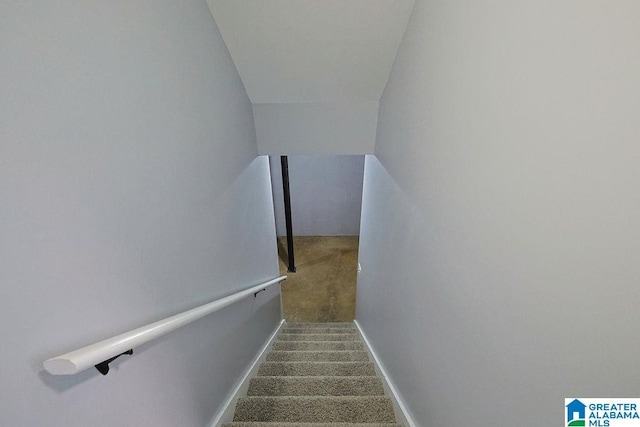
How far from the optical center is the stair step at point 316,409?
6.51ft

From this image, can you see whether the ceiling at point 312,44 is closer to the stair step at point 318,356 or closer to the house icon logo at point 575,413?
the house icon logo at point 575,413

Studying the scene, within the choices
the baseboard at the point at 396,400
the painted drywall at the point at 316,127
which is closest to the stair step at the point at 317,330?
the baseboard at the point at 396,400

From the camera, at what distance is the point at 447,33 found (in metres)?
1.29

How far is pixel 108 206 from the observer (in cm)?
93

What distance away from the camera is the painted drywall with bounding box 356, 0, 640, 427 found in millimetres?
568

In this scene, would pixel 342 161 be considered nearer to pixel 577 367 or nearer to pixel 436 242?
pixel 436 242

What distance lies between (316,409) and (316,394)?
306 millimetres

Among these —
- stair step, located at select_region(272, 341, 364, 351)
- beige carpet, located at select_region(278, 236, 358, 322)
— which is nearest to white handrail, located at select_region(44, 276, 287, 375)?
stair step, located at select_region(272, 341, 364, 351)

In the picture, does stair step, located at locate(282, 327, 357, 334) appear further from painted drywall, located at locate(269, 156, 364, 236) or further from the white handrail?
the white handrail

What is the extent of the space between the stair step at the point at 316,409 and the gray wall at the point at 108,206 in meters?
0.29

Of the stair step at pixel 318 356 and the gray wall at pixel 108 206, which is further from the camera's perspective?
the stair step at pixel 318 356

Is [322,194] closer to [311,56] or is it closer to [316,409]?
[311,56]

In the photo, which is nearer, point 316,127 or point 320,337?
point 316,127

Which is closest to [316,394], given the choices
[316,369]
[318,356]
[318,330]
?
[316,369]
